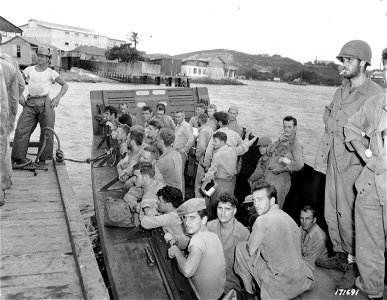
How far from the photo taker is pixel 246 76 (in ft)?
445

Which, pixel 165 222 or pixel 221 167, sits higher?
pixel 221 167

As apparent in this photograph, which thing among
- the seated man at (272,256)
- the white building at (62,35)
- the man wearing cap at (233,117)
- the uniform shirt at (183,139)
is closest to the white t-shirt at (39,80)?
the uniform shirt at (183,139)

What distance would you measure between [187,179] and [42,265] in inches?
207

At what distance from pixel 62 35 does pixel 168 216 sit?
8473cm

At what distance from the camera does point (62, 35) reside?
8038cm

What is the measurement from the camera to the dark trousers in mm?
5848

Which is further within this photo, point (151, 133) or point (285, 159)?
point (151, 133)

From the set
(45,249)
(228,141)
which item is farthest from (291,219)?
(228,141)

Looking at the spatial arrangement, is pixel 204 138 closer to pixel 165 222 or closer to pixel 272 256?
pixel 165 222

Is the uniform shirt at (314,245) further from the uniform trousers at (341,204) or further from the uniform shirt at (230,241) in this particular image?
the uniform shirt at (230,241)

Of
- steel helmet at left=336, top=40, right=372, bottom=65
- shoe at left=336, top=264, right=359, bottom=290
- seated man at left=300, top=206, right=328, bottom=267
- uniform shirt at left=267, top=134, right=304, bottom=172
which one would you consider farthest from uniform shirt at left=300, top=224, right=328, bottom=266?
steel helmet at left=336, top=40, right=372, bottom=65

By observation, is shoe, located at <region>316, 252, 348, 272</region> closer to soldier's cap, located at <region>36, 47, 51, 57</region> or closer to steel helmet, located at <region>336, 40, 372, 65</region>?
steel helmet, located at <region>336, 40, 372, 65</region>

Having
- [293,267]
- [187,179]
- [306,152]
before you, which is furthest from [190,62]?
[293,267]

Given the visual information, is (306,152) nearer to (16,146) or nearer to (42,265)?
(16,146)
